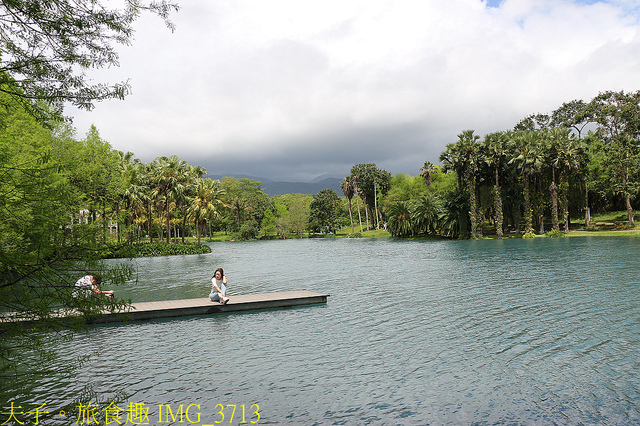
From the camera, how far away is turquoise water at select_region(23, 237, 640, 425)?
742 centimetres

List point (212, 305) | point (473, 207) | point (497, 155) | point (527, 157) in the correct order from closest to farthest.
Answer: point (212, 305), point (527, 157), point (497, 155), point (473, 207)

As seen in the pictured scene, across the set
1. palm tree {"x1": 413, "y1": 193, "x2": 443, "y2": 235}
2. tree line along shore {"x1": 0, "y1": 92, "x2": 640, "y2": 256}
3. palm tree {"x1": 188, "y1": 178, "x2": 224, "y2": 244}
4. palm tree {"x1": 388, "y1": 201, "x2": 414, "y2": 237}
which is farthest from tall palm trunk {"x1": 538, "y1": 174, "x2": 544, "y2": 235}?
palm tree {"x1": 188, "y1": 178, "x2": 224, "y2": 244}

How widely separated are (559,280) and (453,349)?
41.9 ft

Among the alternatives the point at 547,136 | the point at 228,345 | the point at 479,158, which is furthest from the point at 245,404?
the point at 547,136

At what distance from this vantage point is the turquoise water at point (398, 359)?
7.42 meters

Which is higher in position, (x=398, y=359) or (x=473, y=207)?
(x=473, y=207)

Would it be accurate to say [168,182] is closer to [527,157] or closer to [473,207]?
[473,207]

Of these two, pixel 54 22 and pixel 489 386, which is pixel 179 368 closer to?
pixel 489 386

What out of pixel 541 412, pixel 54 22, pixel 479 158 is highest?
pixel 479 158

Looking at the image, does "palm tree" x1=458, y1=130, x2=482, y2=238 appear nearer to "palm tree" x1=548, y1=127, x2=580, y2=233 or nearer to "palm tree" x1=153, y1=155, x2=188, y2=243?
"palm tree" x1=548, y1=127, x2=580, y2=233

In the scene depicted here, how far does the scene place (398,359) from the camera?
989 cm

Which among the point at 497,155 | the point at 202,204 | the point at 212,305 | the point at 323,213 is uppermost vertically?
the point at 497,155

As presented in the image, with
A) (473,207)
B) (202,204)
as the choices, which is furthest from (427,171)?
(202,204)

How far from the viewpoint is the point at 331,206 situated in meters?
103
